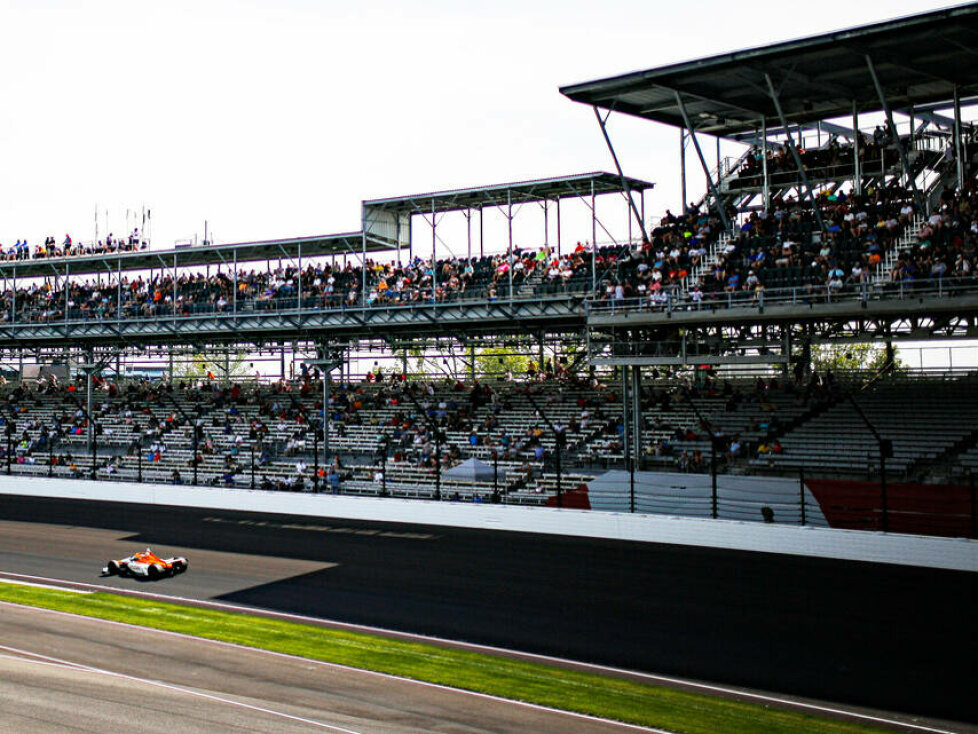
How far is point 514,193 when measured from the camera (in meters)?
31.8

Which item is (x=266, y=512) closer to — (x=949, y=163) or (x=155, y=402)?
(x=155, y=402)

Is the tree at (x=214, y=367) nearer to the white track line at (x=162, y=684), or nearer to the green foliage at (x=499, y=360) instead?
the green foliage at (x=499, y=360)

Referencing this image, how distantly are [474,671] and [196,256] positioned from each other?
29.3 m

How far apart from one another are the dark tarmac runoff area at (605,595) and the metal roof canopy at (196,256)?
1264 cm

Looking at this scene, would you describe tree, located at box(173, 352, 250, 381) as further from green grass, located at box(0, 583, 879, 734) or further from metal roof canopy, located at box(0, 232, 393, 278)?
green grass, located at box(0, 583, 879, 734)

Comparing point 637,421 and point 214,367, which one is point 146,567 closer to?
point 637,421

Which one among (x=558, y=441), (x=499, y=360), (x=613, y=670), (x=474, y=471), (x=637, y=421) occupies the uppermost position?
(x=499, y=360)

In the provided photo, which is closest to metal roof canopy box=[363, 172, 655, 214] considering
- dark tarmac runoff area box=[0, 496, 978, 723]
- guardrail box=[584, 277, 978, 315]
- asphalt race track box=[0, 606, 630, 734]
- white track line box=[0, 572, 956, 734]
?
guardrail box=[584, 277, 978, 315]

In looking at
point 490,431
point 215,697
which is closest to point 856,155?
point 490,431

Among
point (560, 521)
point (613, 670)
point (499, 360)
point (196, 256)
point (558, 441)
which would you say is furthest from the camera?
point (499, 360)

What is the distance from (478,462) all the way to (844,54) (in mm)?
14331

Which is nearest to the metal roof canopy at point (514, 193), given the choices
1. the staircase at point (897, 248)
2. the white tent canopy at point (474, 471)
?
the staircase at point (897, 248)

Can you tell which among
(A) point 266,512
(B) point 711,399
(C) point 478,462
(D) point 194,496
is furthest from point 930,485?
(D) point 194,496

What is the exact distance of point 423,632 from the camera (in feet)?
48.8
